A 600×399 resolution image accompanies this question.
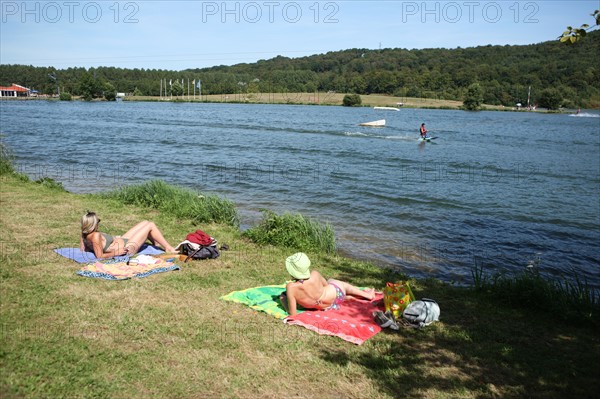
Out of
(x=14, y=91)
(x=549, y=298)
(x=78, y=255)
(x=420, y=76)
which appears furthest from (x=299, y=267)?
(x=14, y=91)

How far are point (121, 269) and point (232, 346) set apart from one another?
3.27 metres

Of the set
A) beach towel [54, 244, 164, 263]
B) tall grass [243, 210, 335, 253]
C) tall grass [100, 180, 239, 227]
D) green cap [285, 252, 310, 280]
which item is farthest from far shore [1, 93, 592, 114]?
green cap [285, 252, 310, 280]

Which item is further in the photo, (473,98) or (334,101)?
(334,101)

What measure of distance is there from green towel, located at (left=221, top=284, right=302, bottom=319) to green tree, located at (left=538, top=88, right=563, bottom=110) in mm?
138113

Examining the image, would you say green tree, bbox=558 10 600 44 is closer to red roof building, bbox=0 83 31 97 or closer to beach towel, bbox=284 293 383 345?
beach towel, bbox=284 293 383 345

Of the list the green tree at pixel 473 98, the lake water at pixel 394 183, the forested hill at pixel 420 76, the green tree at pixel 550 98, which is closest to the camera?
the lake water at pixel 394 183

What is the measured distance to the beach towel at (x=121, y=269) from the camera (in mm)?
→ 7785

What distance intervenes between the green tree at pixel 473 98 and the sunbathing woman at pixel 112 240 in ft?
375

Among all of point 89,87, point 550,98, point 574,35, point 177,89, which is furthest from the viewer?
point 177,89

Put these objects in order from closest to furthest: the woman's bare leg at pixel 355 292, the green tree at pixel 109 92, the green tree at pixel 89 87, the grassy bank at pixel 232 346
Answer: the grassy bank at pixel 232 346 → the woman's bare leg at pixel 355 292 → the green tree at pixel 89 87 → the green tree at pixel 109 92

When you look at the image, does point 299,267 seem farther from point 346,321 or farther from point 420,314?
point 420,314

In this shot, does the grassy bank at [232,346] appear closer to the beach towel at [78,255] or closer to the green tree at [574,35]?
the beach towel at [78,255]

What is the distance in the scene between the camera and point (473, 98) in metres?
113

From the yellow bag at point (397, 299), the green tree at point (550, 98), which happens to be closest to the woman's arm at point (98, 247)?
the yellow bag at point (397, 299)
